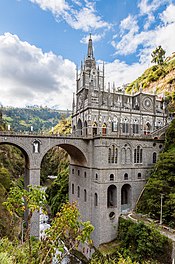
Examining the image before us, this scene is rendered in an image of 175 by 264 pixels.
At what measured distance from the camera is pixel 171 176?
2956 centimetres

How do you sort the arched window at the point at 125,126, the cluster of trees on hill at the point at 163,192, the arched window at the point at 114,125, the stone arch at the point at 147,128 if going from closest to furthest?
1. the cluster of trees on hill at the point at 163,192
2. the arched window at the point at 114,125
3. the arched window at the point at 125,126
4. the stone arch at the point at 147,128

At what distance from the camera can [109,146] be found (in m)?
33.3

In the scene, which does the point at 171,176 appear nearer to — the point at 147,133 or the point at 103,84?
the point at 147,133

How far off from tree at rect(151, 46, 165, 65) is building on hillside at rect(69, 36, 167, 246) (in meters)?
44.9

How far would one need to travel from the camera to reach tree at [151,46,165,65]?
8033 centimetres

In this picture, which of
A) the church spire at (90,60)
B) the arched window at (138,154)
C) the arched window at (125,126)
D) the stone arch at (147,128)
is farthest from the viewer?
the stone arch at (147,128)

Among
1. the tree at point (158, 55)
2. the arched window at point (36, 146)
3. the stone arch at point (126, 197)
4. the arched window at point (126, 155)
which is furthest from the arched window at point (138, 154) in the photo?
the tree at point (158, 55)

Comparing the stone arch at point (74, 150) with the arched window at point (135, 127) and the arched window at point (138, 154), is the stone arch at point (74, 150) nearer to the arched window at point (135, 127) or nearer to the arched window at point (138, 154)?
the arched window at point (138, 154)

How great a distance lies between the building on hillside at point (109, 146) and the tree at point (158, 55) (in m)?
44.9

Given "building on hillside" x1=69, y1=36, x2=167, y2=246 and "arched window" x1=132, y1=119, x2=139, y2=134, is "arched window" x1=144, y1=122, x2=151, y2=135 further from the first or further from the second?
"arched window" x1=132, y1=119, x2=139, y2=134

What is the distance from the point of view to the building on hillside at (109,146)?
107 ft

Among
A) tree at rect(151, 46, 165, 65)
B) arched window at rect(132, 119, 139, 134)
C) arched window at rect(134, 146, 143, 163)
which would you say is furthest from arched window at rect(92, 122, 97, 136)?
tree at rect(151, 46, 165, 65)

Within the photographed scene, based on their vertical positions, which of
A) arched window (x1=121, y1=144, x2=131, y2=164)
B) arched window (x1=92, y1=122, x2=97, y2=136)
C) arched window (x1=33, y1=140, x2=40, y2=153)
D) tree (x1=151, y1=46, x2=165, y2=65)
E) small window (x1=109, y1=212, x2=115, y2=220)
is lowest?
small window (x1=109, y1=212, x2=115, y2=220)

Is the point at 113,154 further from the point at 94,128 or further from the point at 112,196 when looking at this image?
the point at 112,196
